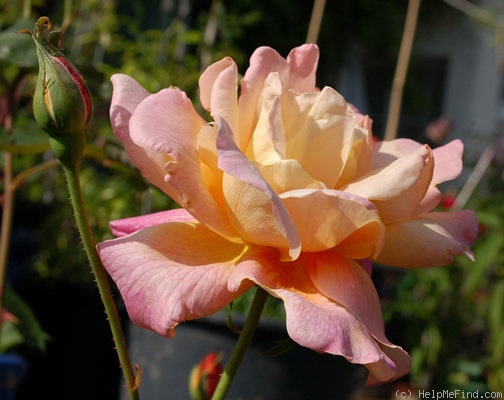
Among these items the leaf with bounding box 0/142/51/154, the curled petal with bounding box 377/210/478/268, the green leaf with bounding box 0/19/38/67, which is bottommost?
the leaf with bounding box 0/142/51/154

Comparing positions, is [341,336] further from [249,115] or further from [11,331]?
[11,331]

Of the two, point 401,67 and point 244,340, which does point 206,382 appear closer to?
point 244,340

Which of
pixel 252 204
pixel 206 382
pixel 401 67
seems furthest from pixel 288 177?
pixel 401 67

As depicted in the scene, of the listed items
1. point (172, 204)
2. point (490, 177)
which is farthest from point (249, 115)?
point (490, 177)

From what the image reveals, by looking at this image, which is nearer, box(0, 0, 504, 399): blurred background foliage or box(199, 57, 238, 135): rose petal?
box(199, 57, 238, 135): rose petal

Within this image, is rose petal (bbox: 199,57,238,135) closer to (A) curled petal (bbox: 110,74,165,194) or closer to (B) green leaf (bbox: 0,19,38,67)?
(A) curled petal (bbox: 110,74,165,194)

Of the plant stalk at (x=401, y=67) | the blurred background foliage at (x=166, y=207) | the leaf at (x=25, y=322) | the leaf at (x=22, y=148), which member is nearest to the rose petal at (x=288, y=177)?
the leaf at (x=22, y=148)

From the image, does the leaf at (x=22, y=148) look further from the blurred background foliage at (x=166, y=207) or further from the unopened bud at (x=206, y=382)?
the blurred background foliage at (x=166, y=207)

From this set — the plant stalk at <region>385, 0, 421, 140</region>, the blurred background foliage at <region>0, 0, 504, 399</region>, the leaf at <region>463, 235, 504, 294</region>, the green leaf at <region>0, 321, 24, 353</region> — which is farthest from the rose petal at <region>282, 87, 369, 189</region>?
the leaf at <region>463, 235, 504, 294</region>

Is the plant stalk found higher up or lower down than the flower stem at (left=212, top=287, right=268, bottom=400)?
lower down
